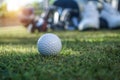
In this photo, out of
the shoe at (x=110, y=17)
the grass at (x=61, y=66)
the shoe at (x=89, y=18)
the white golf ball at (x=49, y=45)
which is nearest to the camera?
the grass at (x=61, y=66)

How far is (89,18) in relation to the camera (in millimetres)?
13047

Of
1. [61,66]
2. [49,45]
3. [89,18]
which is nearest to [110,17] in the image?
[89,18]

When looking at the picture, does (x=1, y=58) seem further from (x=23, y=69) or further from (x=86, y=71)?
(x=86, y=71)

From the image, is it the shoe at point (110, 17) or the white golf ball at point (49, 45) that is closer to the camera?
the white golf ball at point (49, 45)

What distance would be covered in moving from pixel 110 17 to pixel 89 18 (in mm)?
962

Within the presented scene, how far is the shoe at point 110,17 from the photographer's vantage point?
42.6 feet

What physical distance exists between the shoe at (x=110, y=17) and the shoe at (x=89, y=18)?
15.2 inches

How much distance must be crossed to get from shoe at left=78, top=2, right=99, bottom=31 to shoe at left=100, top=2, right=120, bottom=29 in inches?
15.2

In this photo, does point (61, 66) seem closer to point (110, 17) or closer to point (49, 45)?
point (49, 45)

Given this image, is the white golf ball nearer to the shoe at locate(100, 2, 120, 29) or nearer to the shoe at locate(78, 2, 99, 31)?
the shoe at locate(78, 2, 99, 31)

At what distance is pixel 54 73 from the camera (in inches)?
155

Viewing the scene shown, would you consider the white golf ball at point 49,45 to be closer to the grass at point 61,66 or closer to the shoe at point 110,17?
the grass at point 61,66

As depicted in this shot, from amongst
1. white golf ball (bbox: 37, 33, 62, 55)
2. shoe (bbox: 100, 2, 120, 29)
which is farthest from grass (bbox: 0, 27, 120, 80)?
shoe (bbox: 100, 2, 120, 29)

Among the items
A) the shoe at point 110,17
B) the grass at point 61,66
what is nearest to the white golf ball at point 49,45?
the grass at point 61,66
